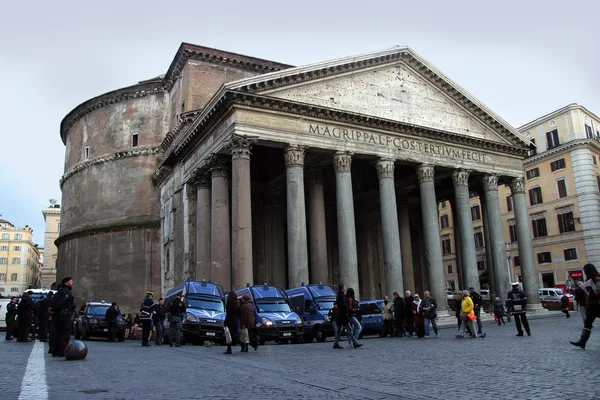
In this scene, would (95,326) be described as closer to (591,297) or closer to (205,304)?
(205,304)

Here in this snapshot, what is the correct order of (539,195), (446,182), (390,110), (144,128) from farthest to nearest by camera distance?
1. (539,195)
2. (144,128)
3. (446,182)
4. (390,110)

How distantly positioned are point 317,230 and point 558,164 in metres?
22.8

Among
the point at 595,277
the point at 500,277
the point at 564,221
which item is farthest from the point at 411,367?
the point at 564,221

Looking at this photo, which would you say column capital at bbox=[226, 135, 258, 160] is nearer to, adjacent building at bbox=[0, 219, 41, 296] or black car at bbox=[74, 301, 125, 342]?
black car at bbox=[74, 301, 125, 342]

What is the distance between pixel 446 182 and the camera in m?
30.4

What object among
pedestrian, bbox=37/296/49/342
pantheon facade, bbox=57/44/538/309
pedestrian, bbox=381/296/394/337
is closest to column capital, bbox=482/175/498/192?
pantheon facade, bbox=57/44/538/309

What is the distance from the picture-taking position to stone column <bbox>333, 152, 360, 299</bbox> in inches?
809

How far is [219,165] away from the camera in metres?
21.8

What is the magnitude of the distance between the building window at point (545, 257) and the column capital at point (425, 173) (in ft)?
58.2

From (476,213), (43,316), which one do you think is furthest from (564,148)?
(43,316)

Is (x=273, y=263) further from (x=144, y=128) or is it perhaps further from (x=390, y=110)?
(x=144, y=128)

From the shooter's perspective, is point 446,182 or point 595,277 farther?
point 446,182

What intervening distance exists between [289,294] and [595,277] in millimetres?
11052

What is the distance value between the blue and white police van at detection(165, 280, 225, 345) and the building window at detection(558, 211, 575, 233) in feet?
90.4
